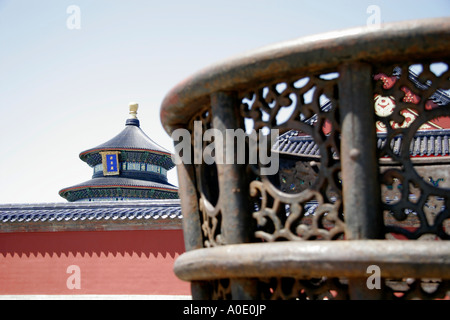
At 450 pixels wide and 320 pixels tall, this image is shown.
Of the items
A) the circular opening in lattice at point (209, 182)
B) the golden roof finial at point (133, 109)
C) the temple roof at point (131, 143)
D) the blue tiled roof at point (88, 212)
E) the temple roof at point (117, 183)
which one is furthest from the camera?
the golden roof finial at point (133, 109)

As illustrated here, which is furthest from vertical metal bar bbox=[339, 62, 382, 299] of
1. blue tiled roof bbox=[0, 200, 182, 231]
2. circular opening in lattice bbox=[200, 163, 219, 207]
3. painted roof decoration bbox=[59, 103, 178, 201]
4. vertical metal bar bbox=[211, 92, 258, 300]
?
painted roof decoration bbox=[59, 103, 178, 201]

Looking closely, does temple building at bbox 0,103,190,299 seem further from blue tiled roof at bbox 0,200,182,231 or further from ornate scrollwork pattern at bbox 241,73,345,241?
ornate scrollwork pattern at bbox 241,73,345,241

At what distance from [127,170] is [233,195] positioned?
67.6 feet

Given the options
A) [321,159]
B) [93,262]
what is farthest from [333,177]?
[93,262]

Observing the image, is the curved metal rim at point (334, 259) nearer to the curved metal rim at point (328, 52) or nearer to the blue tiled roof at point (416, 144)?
the curved metal rim at point (328, 52)

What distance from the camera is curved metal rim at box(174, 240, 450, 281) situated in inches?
102

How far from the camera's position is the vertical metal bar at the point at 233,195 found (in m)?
3.04

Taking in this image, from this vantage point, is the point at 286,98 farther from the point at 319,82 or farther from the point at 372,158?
the point at 372,158

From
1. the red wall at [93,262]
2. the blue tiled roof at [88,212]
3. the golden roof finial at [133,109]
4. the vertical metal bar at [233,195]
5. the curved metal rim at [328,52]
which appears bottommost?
the red wall at [93,262]

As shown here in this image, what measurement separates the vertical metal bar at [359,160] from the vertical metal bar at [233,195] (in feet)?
1.78

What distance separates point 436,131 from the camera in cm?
1411

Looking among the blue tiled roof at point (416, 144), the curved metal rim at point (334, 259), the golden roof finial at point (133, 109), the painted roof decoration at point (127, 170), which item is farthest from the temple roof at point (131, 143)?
the curved metal rim at point (334, 259)
